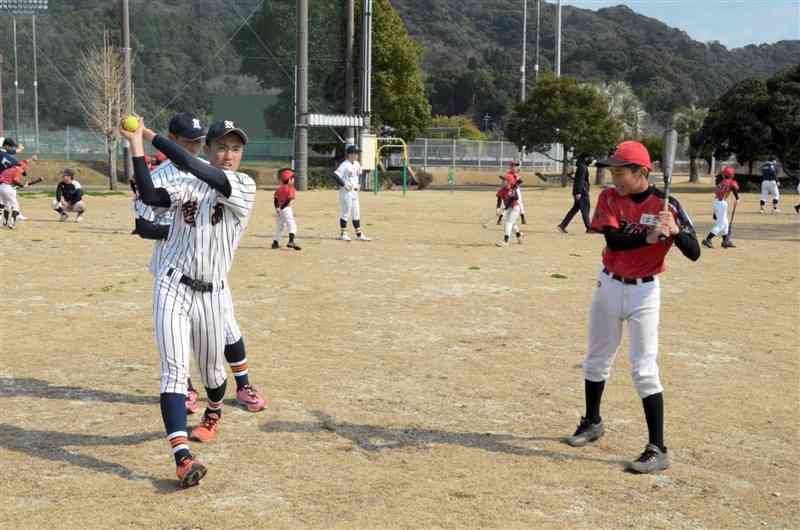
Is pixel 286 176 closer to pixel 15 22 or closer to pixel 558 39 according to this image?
pixel 15 22

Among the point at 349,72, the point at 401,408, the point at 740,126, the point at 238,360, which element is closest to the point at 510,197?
the point at 401,408

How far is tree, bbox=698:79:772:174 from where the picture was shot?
161ft

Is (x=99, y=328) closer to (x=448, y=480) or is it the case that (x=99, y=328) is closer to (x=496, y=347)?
(x=496, y=347)

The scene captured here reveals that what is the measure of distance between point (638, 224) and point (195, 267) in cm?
283

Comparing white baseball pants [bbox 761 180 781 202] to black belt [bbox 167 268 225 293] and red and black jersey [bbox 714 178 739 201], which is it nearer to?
red and black jersey [bbox 714 178 739 201]

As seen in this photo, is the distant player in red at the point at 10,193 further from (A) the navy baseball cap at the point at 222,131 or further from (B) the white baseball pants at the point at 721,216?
(A) the navy baseball cap at the point at 222,131

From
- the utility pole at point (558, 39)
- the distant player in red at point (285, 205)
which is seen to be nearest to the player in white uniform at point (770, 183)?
the distant player in red at point (285, 205)

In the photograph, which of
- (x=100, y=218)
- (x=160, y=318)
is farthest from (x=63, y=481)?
(x=100, y=218)

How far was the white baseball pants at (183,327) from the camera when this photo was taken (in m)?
5.17

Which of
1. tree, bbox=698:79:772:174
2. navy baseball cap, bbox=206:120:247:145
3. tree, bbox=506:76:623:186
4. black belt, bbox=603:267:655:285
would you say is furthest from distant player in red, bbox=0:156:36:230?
tree, bbox=698:79:772:174

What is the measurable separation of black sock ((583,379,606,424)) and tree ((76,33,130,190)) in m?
35.9

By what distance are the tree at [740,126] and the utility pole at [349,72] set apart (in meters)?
22.3

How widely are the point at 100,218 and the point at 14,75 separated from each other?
103ft

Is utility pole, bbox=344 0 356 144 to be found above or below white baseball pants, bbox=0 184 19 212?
above
